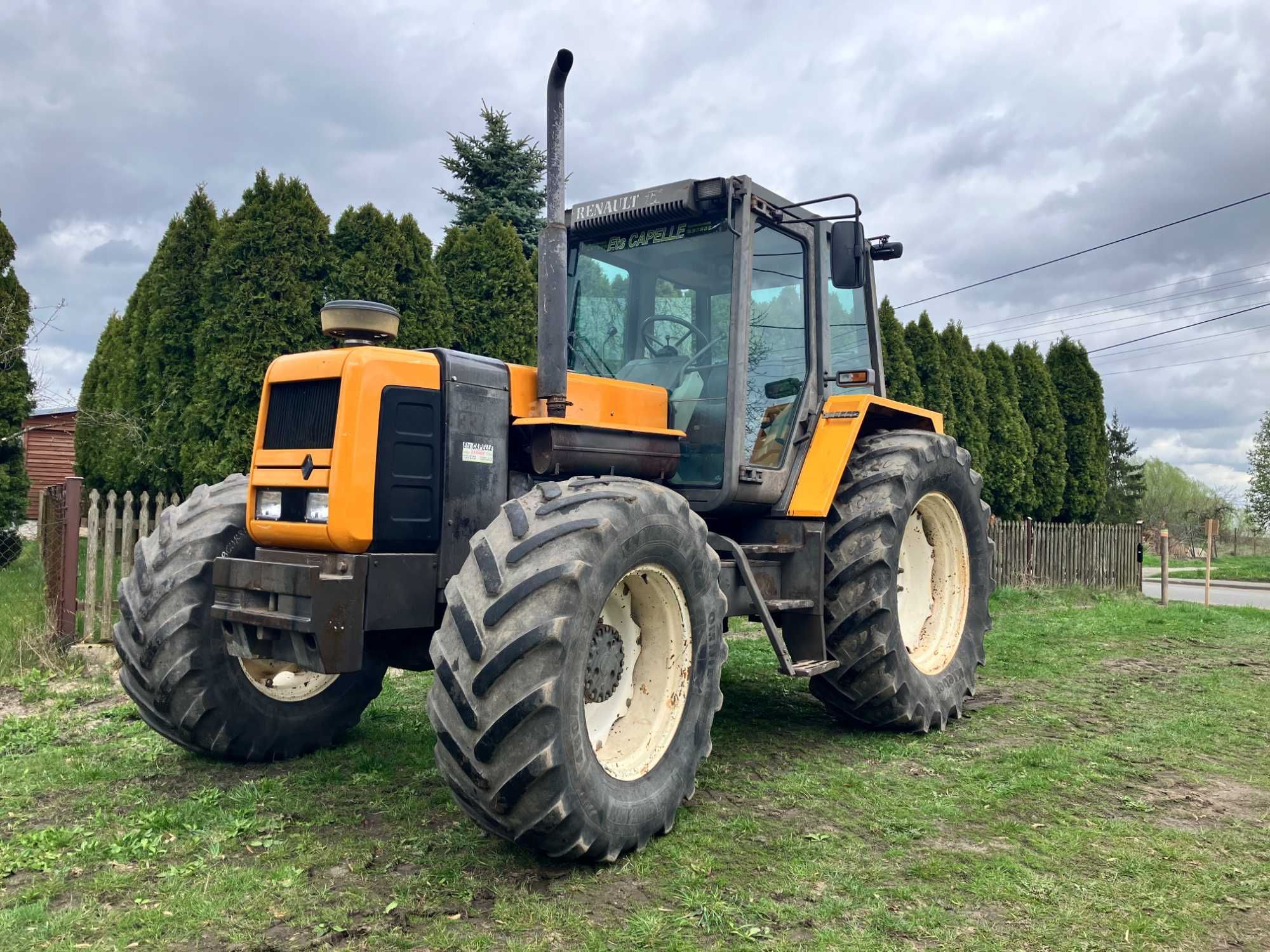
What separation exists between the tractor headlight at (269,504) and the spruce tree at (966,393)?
12729 mm

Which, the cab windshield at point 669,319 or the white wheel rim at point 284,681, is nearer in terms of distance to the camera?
the white wheel rim at point 284,681

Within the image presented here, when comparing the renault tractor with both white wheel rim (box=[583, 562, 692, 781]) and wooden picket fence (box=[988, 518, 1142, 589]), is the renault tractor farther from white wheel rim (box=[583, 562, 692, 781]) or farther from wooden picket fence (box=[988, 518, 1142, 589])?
wooden picket fence (box=[988, 518, 1142, 589])

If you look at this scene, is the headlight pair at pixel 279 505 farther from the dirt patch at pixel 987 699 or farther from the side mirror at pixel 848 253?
the dirt patch at pixel 987 699

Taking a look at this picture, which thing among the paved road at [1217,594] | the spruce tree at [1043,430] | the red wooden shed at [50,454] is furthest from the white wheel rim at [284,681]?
the red wooden shed at [50,454]

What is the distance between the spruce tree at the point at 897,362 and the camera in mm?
14258

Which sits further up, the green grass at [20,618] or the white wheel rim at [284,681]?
the white wheel rim at [284,681]

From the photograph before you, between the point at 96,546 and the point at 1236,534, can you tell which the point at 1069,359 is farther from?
the point at 1236,534

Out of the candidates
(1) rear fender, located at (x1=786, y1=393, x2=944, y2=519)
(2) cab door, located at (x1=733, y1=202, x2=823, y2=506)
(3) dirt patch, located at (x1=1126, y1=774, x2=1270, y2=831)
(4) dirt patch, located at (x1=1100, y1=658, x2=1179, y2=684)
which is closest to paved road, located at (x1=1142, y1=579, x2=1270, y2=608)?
(4) dirt patch, located at (x1=1100, y1=658, x2=1179, y2=684)

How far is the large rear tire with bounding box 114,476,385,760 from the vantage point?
13.4 feet

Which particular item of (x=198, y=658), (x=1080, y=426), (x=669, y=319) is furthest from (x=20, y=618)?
(x=1080, y=426)

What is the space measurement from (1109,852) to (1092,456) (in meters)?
15.2

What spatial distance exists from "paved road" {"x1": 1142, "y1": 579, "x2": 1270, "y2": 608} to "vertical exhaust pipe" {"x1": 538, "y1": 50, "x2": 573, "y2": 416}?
669 inches

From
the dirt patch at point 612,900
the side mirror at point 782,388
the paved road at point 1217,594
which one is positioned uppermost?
the side mirror at point 782,388

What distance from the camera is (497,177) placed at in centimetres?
1947
